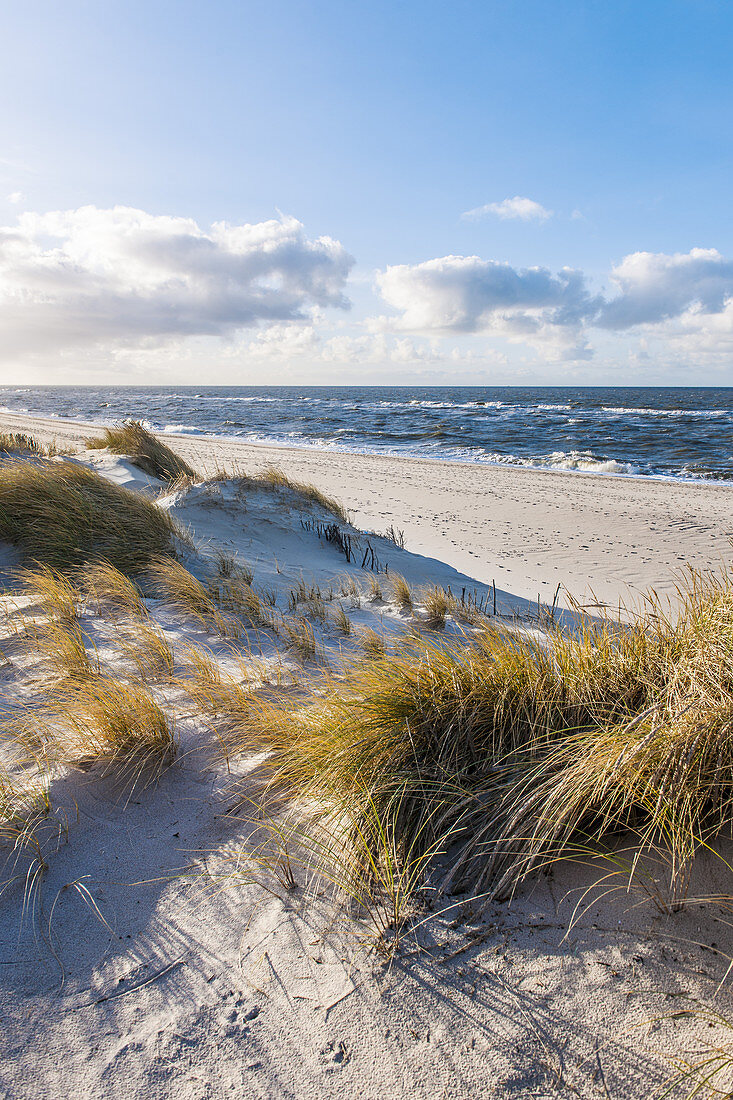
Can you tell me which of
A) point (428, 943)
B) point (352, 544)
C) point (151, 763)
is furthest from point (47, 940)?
point (352, 544)

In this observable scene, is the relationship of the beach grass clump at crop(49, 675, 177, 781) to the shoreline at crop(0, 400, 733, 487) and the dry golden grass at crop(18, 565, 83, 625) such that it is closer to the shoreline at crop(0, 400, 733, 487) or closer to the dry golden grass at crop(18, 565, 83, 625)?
the dry golden grass at crop(18, 565, 83, 625)

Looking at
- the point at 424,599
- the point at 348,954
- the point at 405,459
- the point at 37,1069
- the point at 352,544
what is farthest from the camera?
the point at 405,459

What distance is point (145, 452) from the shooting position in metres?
11.5

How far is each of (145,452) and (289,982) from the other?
11.3m

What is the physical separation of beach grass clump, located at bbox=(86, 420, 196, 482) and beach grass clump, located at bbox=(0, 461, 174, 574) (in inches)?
167

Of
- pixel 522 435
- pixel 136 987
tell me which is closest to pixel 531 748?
pixel 136 987

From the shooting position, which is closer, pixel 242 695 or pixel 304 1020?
pixel 304 1020

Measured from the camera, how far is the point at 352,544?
8516 mm

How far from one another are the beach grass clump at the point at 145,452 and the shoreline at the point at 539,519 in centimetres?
95

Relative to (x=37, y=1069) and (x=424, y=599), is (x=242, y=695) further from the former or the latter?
(x=424, y=599)

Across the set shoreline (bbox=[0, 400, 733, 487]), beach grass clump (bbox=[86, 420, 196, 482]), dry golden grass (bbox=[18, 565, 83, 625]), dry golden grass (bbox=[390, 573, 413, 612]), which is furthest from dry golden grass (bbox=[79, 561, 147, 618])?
shoreline (bbox=[0, 400, 733, 487])

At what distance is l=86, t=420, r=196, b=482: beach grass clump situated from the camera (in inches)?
440

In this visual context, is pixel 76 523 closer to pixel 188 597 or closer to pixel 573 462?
pixel 188 597

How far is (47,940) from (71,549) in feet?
15.4
